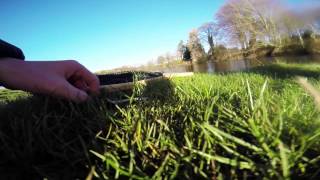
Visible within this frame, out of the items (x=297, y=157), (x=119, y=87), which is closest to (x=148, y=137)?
(x=297, y=157)

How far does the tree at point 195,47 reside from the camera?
19.9 m

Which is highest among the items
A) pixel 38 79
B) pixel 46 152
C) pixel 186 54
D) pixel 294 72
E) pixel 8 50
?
pixel 186 54

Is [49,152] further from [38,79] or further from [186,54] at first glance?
[186,54]

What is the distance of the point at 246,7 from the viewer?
22.5 feet

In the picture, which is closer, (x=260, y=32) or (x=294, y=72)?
(x=294, y=72)

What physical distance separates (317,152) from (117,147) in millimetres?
298

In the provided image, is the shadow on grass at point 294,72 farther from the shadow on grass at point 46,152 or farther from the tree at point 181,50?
the tree at point 181,50

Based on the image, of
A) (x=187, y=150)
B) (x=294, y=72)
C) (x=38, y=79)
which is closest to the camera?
(x=187, y=150)

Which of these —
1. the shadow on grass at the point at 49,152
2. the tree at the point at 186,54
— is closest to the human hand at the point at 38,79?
the shadow on grass at the point at 49,152

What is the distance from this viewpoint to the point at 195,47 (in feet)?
67.4

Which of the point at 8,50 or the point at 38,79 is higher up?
the point at 8,50

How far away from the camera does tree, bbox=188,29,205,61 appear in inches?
785

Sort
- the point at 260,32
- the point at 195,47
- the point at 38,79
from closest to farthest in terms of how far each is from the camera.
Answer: the point at 38,79
the point at 260,32
the point at 195,47

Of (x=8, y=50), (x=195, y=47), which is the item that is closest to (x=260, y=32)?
(x=8, y=50)
